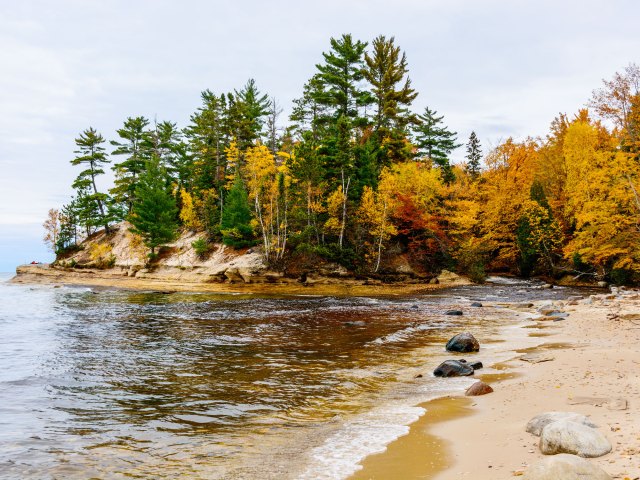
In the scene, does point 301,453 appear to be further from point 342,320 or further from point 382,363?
point 342,320

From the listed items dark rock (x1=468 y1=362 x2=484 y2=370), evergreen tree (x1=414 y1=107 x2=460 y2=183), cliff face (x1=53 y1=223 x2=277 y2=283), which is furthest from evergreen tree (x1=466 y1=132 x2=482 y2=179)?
dark rock (x1=468 y1=362 x2=484 y2=370)

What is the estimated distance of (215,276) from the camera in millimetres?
42656

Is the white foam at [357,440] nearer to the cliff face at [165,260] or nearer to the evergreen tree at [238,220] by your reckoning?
the cliff face at [165,260]

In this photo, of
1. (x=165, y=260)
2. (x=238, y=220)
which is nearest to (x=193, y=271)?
(x=165, y=260)

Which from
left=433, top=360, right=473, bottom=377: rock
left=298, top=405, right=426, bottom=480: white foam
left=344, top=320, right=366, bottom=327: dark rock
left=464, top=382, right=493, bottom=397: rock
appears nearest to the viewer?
left=298, top=405, right=426, bottom=480: white foam

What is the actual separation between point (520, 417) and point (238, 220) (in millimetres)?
41396

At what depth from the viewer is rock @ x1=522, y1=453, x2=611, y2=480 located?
128 inches

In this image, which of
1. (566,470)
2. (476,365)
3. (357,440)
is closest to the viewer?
(566,470)

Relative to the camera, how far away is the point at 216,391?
817 centimetres

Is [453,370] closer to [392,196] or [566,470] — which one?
[566,470]

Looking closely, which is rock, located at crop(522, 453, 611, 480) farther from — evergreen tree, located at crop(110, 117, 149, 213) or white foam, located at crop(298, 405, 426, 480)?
evergreen tree, located at crop(110, 117, 149, 213)

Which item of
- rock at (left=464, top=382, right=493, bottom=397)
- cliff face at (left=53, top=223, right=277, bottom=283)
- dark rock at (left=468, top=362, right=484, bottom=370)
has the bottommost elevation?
dark rock at (left=468, top=362, right=484, bottom=370)

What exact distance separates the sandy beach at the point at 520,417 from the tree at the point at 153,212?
1908 inches

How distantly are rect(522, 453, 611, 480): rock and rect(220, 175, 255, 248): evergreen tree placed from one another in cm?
4217
